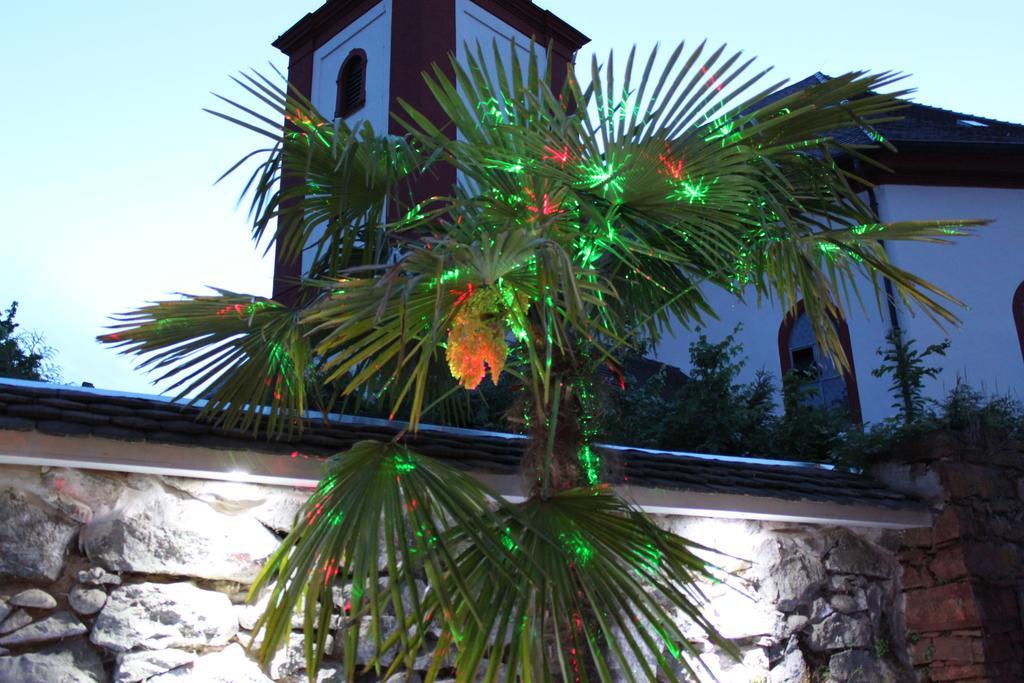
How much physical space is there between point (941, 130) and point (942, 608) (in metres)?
7.35

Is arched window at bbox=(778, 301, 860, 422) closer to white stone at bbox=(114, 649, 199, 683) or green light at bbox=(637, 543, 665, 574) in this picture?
green light at bbox=(637, 543, 665, 574)

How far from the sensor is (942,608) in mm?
5629

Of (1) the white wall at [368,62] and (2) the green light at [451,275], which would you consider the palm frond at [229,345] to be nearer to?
(2) the green light at [451,275]

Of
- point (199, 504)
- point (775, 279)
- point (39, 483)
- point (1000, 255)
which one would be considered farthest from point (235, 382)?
point (1000, 255)

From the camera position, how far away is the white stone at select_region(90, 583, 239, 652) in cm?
384

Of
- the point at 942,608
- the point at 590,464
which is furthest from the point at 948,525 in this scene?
the point at 590,464

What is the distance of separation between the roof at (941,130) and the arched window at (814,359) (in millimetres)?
2056

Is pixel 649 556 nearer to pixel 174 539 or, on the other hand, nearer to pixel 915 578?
pixel 174 539

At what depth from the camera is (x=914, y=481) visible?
597 centimetres

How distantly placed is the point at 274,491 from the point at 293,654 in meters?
0.70

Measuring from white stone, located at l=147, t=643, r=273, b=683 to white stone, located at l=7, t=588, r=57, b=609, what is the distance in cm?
51

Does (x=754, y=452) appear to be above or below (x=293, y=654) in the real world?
above

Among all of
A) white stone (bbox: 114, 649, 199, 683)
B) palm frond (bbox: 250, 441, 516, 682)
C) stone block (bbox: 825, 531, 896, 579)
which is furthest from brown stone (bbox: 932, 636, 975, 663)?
white stone (bbox: 114, 649, 199, 683)

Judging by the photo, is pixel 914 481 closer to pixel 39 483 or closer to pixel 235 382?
pixel 235 382
